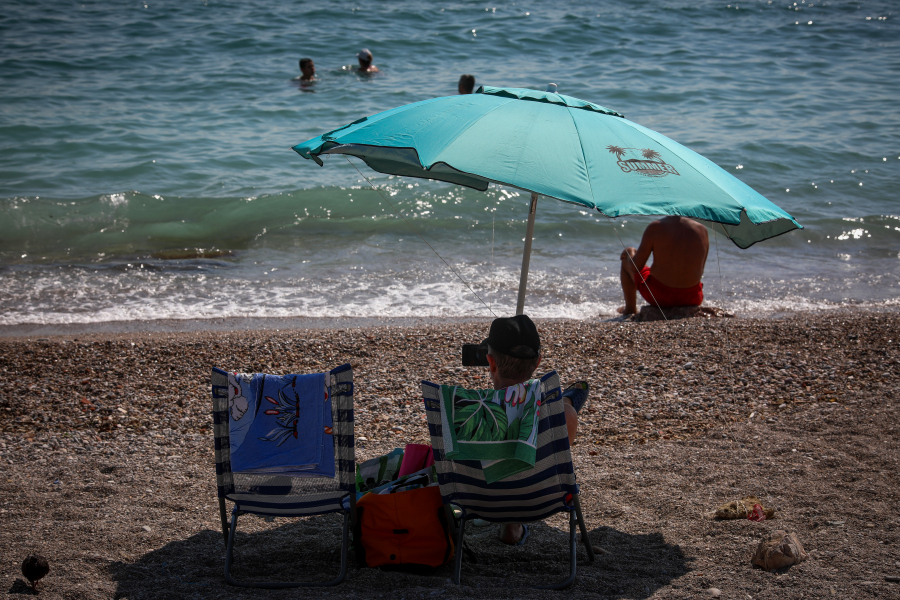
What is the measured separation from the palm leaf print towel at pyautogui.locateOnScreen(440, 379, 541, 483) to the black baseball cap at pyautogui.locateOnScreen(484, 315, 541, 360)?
15 cm

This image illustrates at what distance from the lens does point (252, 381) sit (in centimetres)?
267

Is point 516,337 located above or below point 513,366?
above

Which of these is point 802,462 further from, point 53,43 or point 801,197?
point 53,43

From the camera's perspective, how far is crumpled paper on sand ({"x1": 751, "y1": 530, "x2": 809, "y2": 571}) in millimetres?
2592

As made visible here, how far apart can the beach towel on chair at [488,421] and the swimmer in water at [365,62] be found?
14.9 metres

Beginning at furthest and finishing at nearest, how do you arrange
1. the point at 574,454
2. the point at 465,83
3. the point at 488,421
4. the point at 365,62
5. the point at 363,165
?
1. the point at 365,62
2. the point at 363,165
3. the point at 465,83
4. the point at 574,454
5. the point at 488,421

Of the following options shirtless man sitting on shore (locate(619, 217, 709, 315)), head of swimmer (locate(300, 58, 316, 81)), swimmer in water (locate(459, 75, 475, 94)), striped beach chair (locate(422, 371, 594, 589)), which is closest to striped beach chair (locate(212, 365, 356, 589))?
striped beach chair (locate(422, 371, 594, 589))

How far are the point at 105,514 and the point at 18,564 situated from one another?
19.4 inches

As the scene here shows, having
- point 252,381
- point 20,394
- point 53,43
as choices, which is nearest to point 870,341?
point 252,381

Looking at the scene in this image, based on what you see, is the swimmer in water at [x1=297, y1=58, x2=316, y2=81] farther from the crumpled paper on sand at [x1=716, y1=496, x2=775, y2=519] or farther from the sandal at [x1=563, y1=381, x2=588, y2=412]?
the crumpled paper on sand at [x1=716, y1=496, x2=775, y2=519]

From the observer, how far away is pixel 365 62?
16.3 m

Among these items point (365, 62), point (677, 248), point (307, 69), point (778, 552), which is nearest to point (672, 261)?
point (677, 248)

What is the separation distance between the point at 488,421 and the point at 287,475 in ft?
2.68

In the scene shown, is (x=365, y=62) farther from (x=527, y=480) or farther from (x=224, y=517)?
(x=527, y=480)
